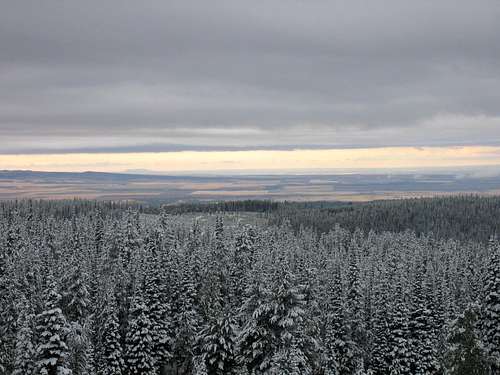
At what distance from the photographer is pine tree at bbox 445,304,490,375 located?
2716 cm

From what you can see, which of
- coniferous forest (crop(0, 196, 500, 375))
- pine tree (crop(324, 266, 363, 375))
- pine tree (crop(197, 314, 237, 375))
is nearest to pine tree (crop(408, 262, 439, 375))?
coniferous forest (crop(0, 196, 500, 375))

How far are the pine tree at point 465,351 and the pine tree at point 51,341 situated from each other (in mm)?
24388

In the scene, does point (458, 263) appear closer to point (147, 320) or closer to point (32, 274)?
point (147, 320)

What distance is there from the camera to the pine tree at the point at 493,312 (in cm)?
3631

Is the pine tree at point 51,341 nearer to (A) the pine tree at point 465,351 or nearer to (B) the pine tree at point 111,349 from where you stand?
(B) the pine tree at point 111,349

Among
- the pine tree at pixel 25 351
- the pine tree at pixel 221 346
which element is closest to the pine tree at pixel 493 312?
the pine tree at pixel 221 346

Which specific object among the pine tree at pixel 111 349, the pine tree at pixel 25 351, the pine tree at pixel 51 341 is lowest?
the pine tree at pixel 111 349

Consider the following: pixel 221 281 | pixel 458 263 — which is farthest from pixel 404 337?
pixel 458 263

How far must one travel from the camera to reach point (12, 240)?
10206cm

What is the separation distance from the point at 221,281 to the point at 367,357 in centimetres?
2186

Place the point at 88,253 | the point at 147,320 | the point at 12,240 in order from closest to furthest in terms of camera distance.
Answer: the point at 147,320, the point at 88,253, the point at 12,240

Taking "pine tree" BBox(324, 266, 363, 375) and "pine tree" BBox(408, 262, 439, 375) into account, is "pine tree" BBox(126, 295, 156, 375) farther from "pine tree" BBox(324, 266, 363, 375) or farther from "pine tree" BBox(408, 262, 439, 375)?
"pine tree" BBox(408, 262, 439, 375)

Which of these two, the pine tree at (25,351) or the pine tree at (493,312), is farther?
the pine tree at (25,351)

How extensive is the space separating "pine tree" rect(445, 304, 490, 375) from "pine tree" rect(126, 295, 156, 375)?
34553 mm
